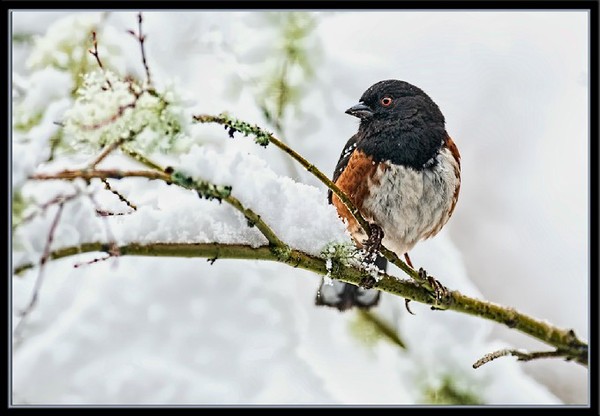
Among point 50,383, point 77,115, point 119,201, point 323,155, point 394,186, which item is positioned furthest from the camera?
point 323,155

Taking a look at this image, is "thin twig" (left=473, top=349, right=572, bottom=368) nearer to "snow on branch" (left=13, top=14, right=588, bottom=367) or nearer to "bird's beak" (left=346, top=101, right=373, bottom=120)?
"snow on branch" (left=13, top=14, right=588, bottom=367)

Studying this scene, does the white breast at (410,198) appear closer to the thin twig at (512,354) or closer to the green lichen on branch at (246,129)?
the thin twig at (512,354)

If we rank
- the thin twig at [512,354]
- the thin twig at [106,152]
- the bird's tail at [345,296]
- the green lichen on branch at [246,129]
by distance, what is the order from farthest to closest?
1. the bird's tail at [345,296]
2. the thin twig at [512,354]
3. the green lichen on branch at [246,129]
4. the thin twig at [106,152]

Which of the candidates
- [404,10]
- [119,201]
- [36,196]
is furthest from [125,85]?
[404,10]

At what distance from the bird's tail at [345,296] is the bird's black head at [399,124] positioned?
45cm

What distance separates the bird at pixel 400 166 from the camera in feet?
5.86

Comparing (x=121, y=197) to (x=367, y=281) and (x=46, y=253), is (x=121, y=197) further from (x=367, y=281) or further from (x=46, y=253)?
(x=367, y=281)

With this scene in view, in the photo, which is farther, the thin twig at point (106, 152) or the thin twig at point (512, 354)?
the thin twig at point (512, 354)

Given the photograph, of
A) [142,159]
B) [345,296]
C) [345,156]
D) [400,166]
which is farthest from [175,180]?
[345,296]

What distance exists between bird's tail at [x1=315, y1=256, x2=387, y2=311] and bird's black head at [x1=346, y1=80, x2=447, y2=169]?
446 mm

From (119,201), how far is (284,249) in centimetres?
28

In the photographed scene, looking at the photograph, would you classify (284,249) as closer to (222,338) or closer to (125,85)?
(125,85)

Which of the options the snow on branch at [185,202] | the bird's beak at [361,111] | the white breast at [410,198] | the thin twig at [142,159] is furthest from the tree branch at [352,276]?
the bird's beak at [361,111]

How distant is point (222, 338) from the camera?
1914 mm
